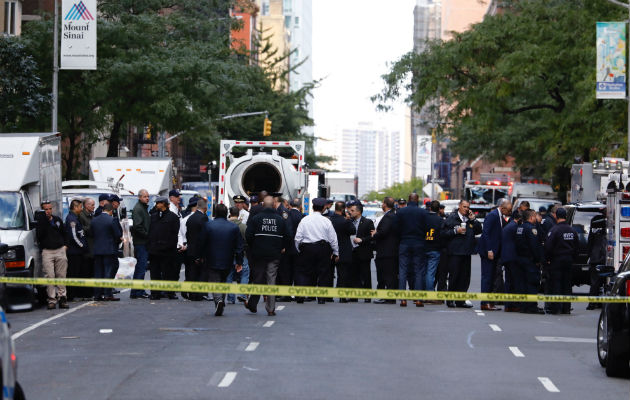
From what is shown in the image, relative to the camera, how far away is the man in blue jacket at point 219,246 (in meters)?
18.3

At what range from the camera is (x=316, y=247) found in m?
20.3

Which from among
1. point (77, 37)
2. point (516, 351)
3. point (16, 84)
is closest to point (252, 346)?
point (516, 351)

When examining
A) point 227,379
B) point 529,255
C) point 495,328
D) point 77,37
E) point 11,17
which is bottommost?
point 495,328

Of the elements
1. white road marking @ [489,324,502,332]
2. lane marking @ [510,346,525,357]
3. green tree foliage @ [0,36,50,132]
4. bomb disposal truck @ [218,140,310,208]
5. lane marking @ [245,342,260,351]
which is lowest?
white road marking @ [489,324,502,332]

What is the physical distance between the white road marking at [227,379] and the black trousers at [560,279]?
958cm

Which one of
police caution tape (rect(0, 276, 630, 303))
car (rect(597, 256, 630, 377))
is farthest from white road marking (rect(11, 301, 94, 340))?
car (rect(597, 256, 630, 377))

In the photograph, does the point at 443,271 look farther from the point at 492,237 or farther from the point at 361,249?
the point at 361,249

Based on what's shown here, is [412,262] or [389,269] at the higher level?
[412,262]

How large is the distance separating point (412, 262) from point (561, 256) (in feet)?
8.29

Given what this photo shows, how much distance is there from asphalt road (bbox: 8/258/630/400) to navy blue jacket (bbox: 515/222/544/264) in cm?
107

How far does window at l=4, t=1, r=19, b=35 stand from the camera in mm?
43719

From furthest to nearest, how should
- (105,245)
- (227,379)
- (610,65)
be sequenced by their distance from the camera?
1. (610,65)
2. (105,245)
3. (227,379)

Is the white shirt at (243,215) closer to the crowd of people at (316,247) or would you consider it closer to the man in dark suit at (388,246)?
the crowd of people at (316,247)

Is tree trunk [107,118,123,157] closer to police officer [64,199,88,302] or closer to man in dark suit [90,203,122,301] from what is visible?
police officer [64,199,88,302]
